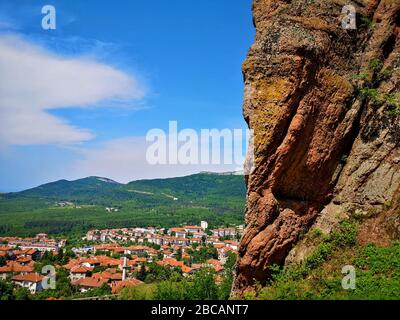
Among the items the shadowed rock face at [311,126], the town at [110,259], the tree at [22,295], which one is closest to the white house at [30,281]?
the town at [110,259]

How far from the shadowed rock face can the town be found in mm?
16980

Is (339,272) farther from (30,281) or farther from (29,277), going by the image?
(29,277)

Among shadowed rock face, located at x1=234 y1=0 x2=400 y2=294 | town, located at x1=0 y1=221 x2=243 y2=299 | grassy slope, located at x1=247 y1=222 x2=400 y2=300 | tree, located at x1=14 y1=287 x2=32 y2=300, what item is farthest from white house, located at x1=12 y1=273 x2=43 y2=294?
grassy slope, located at x1=247 y1=222 x2=400 y2=300

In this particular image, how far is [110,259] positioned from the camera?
73.2m

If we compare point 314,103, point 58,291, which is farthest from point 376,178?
point 58,291

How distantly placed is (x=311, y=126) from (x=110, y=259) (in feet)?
Result: 223

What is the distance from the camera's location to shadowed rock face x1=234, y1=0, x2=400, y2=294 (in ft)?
38.9

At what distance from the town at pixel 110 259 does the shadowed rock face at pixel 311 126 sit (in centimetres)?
1698

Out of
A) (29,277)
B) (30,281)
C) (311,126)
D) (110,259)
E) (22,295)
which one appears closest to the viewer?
(311,126)

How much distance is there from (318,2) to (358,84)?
321 cm

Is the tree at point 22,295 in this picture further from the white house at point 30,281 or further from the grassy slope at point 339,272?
the grassy slope at point 339,272

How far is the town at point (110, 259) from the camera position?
170 feet

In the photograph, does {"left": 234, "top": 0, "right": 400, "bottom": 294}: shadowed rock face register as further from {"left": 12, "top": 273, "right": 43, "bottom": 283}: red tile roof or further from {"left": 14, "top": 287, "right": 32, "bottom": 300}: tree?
{"left": 12, "top": 273, "right": 43, "bottom": 283}: red tile roof

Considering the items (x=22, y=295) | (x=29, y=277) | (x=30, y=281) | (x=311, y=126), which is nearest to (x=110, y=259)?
(x=29, y=277)
